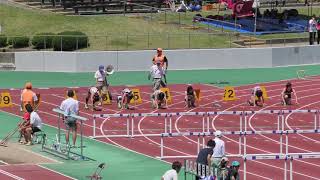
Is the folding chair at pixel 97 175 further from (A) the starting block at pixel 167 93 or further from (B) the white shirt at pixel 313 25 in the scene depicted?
(B) the white shirt at pixel 313 25

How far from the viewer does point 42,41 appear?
52719 millimetres

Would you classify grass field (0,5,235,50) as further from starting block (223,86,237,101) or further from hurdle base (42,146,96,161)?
hurdle base (42,146,96,161)

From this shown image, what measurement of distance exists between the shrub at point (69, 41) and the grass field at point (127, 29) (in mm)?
535

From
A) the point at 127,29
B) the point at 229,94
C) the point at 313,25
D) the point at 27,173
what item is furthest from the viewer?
the point at 127,29

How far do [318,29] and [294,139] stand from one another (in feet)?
83.7

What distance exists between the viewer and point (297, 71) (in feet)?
165

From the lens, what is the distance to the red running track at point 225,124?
2733 centimetres

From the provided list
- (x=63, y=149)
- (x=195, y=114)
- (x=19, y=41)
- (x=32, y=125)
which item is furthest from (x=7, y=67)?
(x=63, y=149)

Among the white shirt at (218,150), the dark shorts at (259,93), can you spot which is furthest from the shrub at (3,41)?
the white shirt at (218,150)

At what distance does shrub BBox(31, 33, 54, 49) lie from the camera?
52375mm

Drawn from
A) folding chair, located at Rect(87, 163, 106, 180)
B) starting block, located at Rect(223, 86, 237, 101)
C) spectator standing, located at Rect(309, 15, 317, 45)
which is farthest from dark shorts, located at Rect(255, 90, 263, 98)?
spectator standing, located at Rect(309, 15, 317, 45)

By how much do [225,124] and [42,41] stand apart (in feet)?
65.6

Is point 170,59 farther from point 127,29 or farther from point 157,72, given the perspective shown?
point 157,72

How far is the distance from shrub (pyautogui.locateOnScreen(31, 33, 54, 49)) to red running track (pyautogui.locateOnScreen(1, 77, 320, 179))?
8.50m
